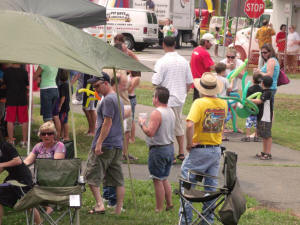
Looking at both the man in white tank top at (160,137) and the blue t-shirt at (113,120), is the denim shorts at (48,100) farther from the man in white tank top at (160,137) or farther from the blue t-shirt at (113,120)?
the man in white tank top at (160,137)

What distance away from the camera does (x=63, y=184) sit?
6648 millimetres

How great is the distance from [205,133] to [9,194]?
2.15 meters

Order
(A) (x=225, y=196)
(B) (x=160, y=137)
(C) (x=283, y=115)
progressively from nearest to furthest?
1. (A) (x=225, y=196)
2. (B) (x=160, y=137)
3. (C) (x=283, y=115)

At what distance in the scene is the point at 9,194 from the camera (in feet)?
21.7

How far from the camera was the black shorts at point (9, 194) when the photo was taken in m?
6.58

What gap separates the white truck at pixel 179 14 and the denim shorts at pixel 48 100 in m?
26.5

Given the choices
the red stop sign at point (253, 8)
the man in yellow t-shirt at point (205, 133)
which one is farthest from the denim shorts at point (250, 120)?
the red stop sign at point (253, 8)

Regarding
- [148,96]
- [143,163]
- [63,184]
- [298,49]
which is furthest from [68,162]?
[298,49]

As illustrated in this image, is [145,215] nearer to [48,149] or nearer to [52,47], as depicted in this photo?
[48,149]

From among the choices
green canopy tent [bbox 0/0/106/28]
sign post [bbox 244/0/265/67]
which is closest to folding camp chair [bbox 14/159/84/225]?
green canopy tent [bbox 0/0/106/28]

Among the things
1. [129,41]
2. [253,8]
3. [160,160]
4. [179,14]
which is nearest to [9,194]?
[160,160]

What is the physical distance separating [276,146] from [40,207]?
7042mm

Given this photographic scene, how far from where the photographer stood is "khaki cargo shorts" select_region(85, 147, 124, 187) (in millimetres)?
7488

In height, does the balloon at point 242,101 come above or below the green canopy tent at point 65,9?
below
